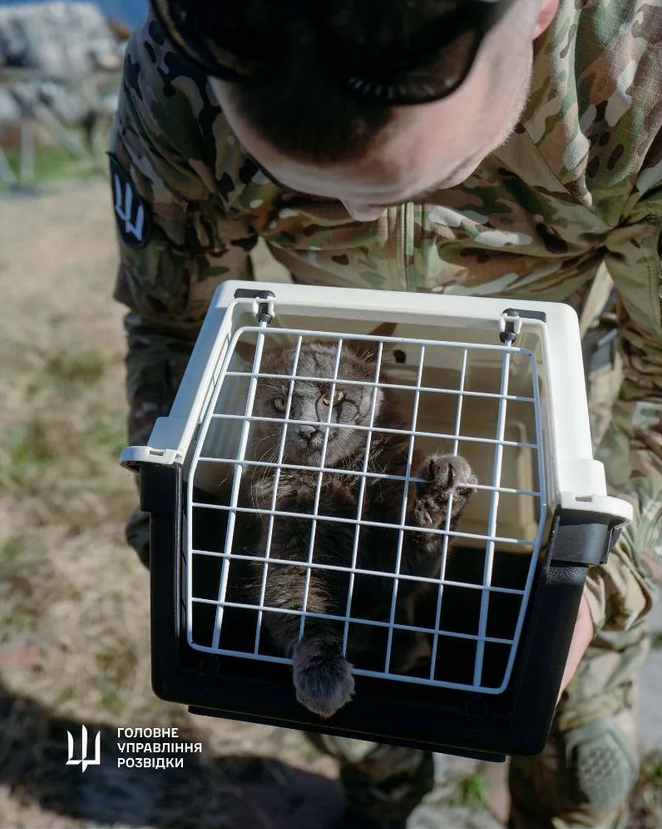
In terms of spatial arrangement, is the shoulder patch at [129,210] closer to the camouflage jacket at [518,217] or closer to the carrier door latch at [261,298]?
the camouflage jacket at [518,217]

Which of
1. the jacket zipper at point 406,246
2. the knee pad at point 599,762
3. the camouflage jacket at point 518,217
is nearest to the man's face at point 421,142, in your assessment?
the camouflage jacket at point 518,217

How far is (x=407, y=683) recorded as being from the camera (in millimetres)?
1255

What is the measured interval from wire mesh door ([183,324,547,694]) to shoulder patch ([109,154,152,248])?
0.37 metres

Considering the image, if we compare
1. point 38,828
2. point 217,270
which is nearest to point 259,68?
point 217,270

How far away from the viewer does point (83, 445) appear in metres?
3.23

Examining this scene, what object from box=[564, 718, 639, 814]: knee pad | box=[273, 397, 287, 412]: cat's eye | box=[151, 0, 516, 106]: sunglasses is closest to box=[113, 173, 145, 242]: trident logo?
box=[273, 397, 287, 412]: cat's eye

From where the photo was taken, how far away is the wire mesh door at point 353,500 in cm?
134

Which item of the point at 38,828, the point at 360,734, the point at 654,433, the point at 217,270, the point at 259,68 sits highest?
the point at 259,68

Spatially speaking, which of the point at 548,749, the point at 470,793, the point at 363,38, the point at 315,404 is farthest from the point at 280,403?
the point at 470,793

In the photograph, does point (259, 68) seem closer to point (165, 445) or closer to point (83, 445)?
point (165, 445)

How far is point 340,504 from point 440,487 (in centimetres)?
29

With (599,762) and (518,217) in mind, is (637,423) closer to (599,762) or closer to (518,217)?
(518,217)

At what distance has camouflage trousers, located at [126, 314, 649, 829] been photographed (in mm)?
1822

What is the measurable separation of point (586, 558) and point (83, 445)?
2.49 meters
